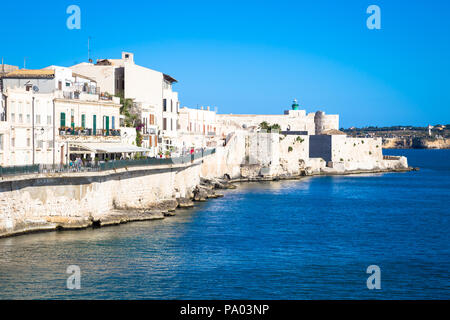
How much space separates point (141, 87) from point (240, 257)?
2714 centimetres

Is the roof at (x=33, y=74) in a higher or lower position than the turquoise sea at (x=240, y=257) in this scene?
higher

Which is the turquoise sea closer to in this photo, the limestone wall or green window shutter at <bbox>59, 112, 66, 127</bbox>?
green window shutter at <bbox>59, 112, 66, 127</bbox>

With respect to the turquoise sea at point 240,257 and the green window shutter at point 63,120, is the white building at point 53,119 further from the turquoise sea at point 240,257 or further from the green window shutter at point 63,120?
the turquoise sea at point 240,257

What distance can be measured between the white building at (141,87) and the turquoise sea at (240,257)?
10863 millimetres

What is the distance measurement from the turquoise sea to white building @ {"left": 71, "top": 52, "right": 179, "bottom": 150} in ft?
35.6

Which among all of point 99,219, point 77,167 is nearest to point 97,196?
point 99,219

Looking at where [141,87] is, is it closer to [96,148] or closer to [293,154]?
[96,148]

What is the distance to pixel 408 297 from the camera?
64.2 feet

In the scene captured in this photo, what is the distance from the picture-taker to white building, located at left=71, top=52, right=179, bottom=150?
4769 cm

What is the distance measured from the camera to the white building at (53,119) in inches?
1192

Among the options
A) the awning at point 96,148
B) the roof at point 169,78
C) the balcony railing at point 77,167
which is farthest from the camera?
the roof at point 169,78

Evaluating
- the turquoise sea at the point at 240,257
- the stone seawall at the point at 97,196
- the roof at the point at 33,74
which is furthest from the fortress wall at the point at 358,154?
the roof at the point at 33,74

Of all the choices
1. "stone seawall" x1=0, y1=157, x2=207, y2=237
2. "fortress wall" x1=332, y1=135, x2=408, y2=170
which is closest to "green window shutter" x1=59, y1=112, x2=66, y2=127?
"stone seawall" x1=0, y1=157, x2=207, y2=237

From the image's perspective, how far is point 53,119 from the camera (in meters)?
33.1
